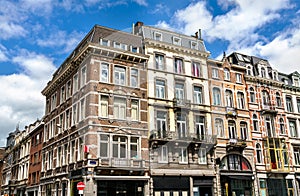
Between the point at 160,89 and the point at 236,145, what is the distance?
8.74m

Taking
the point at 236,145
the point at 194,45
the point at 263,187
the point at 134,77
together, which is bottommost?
the point at 263,187

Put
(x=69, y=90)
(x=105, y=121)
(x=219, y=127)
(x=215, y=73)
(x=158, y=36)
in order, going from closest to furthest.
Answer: (x=105, y=121), (x=69, y=90), (x=158, y=36), (x=219, y=127), (x=215, y=73)

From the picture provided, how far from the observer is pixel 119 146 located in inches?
958

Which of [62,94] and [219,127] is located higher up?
[62,94]

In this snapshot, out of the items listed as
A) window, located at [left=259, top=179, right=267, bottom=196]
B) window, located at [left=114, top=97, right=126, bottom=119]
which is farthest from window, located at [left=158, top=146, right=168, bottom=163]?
window, located at [left=259, top=179, right=267, bottom=196]

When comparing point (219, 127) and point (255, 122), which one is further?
point (255, 122)

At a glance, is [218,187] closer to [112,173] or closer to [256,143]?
[256,143]

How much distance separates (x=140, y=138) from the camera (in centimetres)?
2527

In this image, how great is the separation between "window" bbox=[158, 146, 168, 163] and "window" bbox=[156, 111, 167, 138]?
1.11 metres

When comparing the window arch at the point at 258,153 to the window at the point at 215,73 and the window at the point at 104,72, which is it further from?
the window at the point at 104,72

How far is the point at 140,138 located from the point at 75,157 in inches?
210

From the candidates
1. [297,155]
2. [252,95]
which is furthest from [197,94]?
[297,155]

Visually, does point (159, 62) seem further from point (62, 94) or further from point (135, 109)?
point (62, 94)

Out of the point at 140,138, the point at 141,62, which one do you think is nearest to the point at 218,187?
the point at 140,138
